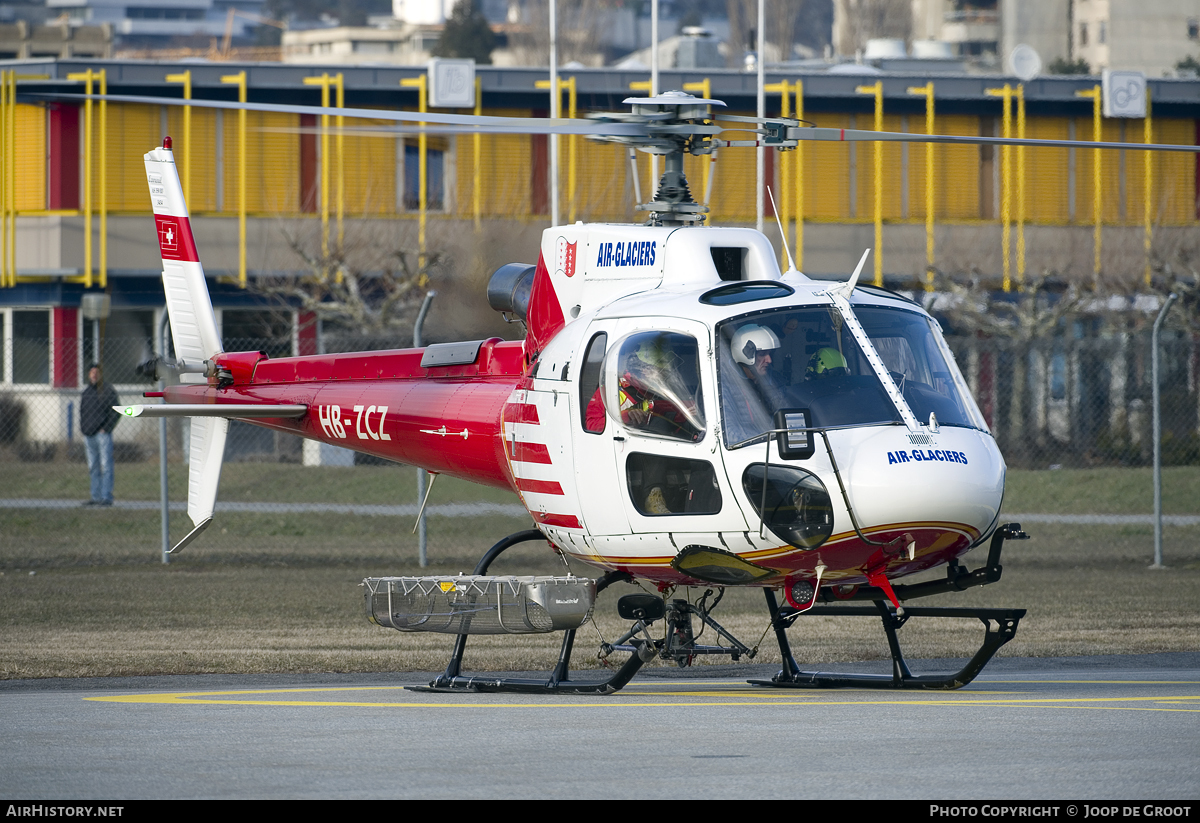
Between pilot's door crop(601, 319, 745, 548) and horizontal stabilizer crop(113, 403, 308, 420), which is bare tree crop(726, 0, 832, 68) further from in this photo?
pilot's door crop(601, 319, 745, 548)

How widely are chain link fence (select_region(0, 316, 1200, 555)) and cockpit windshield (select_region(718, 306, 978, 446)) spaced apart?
505 inches

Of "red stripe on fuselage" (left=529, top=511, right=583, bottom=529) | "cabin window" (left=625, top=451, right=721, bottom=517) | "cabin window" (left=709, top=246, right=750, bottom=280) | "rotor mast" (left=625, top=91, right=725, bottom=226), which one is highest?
"rotor mast" (left=625, top=91, right=725, bottom=226)

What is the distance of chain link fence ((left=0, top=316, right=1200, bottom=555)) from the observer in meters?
23.2

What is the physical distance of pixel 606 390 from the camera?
10.3 meters

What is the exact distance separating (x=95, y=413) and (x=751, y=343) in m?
16.1

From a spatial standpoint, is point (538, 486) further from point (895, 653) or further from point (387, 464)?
point (387, 464)

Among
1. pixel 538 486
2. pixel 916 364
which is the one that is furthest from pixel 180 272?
pixel 916 364

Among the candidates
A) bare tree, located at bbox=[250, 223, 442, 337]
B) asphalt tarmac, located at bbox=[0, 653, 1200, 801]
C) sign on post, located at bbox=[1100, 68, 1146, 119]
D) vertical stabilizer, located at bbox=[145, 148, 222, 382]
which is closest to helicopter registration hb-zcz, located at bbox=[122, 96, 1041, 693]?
asphalt tarmac, located at bbox=[0, 653, 1200, 801]

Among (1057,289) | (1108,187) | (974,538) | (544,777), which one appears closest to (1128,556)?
(974,538)

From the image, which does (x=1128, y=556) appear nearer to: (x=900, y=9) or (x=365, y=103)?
(x=365, y=103)

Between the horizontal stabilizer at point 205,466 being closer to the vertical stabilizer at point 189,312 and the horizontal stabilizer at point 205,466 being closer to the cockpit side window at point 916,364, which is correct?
the vertical stabilizer at point 189,312

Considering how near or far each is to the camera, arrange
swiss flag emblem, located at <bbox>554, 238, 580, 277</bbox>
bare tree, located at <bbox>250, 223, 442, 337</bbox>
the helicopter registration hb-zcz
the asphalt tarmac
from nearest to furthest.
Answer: the asphalt tarmac < the helicopter registration hb-zcz < swiss flag emblem, located at <bbox>554, 238, 580, 277</bbox> < bare tree, located at <bbox>250, 223, 442, 337</bbox>

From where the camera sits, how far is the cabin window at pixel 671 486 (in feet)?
32.1
